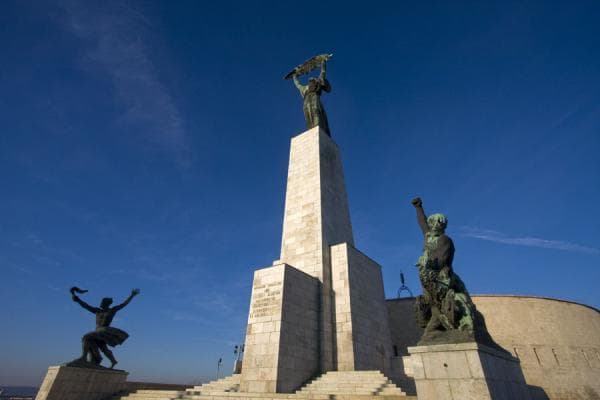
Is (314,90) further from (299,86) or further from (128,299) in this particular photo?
(128,299)

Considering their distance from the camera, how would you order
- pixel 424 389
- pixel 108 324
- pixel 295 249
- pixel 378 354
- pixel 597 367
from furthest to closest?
pixel 597 367
pixel 295 249
pixel 378 354
pixel 108 324
pixel 424 389

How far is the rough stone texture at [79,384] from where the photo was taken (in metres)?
10.7

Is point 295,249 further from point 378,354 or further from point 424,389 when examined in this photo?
point 424,389

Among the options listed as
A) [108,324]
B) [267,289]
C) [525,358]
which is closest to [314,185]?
[267,289]

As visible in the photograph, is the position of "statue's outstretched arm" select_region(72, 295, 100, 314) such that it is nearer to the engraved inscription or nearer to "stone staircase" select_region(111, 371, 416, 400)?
"stone staircase" select_region(111, 371, 416, 400)

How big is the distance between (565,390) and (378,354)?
46.1 feet

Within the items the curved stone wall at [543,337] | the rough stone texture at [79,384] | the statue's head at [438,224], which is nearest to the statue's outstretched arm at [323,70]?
the curved stone wall at [543,337]

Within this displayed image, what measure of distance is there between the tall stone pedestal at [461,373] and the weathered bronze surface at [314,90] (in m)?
16.8

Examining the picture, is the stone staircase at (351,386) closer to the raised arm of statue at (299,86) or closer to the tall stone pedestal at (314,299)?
the tall stone pedestal at (314,299)

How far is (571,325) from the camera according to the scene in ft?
68.2

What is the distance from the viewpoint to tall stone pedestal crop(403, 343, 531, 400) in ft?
16.5

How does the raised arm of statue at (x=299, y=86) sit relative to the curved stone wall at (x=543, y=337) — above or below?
above

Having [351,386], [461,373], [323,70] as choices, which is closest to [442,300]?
[461,373]

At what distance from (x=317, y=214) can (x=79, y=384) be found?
11.7 m
